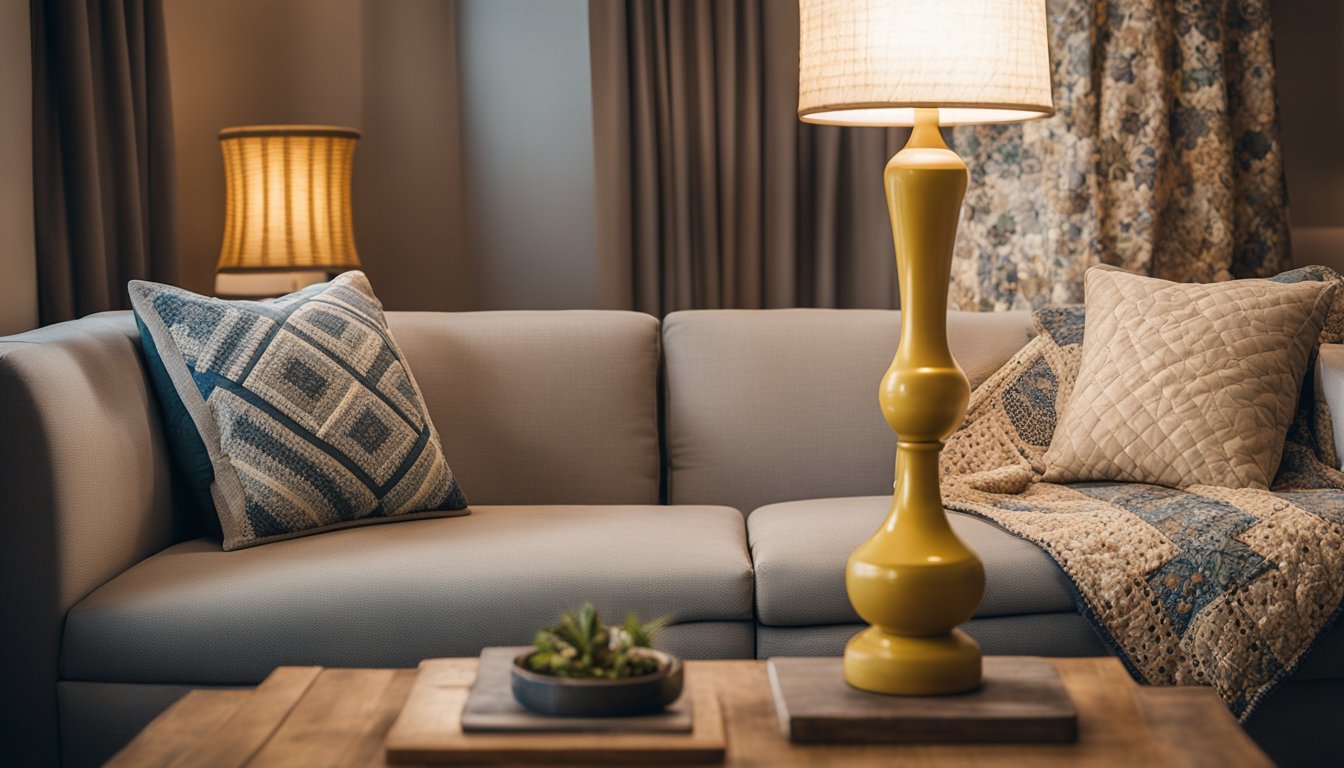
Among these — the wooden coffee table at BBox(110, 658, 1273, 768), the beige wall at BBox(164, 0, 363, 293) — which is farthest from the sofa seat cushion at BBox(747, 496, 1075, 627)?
the beige wall at BBox(164, 0, 363, 293)

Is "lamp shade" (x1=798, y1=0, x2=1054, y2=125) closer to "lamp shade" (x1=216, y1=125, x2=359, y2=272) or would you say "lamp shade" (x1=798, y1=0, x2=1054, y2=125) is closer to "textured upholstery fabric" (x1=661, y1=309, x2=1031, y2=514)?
"textured upholstery fabric" (x1=661, y1=309, x2=1031, y2=514)

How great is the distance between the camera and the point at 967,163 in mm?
3580

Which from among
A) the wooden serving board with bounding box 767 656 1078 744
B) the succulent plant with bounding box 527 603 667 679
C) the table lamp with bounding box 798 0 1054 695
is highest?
the table lamp with bounding box 798 0 1054 695

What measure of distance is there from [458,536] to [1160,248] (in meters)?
2.30

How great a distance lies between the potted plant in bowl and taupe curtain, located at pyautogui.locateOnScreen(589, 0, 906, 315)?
8.81 ft

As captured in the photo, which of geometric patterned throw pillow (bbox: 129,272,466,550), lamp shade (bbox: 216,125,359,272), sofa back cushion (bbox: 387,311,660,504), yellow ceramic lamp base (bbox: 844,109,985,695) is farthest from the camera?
lamp shade (bbox: 216,125,359,272)

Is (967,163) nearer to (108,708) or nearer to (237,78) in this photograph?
(237,78)

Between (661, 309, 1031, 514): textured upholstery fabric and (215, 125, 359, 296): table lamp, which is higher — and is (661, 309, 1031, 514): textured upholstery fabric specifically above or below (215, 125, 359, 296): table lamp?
below

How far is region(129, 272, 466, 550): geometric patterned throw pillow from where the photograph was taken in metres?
1.98

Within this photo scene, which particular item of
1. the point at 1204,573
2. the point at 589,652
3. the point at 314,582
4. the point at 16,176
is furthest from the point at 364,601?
the point at 16,176

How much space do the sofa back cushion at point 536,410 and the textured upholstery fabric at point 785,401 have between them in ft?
0.22

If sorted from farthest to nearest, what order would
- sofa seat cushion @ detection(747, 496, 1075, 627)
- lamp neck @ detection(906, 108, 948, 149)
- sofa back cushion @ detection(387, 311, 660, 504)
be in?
sofa back cushion @ detection(387, 311, 660, 504) → sofa seat cushion @ detection(747, 496, 1075, 627) → lamp neck @ detection(906, 108, 948, 149)

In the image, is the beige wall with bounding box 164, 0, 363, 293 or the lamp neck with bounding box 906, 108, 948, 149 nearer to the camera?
the lamp neck with bounding box 906, 108, 948, 149

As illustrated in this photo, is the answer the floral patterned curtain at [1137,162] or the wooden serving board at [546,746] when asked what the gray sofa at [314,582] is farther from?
the floral patterned curtain at [1137,162]
